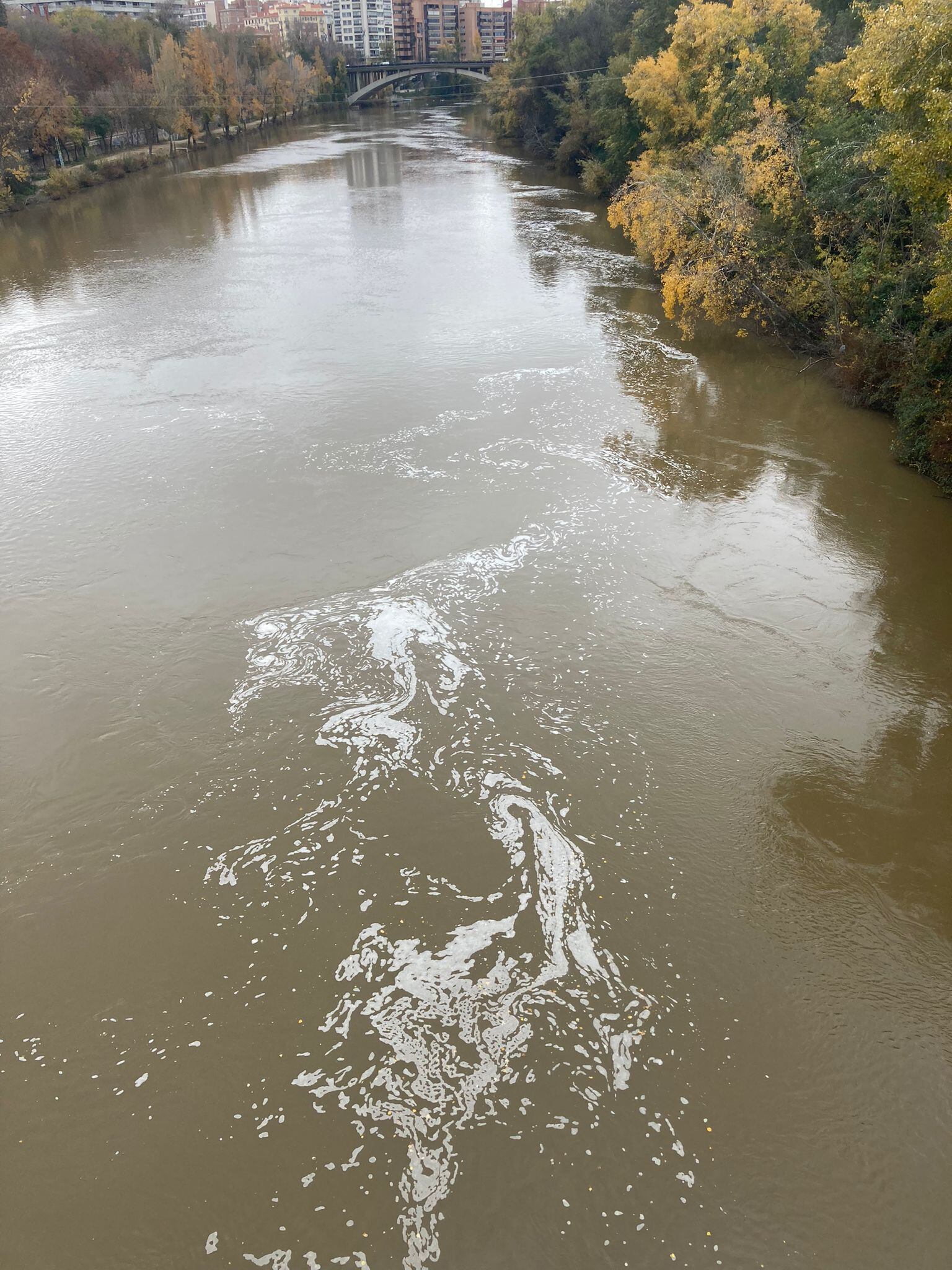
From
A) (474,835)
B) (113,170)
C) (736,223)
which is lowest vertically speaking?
(474,835)

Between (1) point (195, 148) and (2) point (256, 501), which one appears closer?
(2) point (256, 501)

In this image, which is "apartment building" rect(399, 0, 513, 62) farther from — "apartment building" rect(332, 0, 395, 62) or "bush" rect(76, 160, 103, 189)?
"bush" rect(76, 160, 103, 189)

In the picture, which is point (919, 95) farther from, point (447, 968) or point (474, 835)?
point (447, 968)

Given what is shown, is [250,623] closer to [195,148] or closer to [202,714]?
[202,714]

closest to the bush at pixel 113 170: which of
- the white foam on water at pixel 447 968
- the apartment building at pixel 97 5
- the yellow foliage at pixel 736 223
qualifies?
the yellow foliage at pixel 736 223

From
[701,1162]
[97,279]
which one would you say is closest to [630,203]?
[97,279]

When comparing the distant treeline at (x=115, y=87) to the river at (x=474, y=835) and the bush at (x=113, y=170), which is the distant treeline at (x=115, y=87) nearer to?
the bush at (x=113, y=170)

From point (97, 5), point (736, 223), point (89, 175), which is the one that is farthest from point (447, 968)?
point (97, 5)
